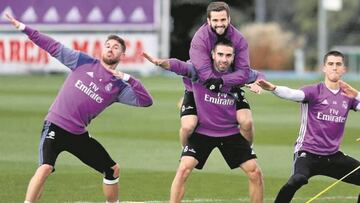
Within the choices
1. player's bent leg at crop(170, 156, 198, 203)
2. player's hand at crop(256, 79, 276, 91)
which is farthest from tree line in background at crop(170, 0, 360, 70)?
player's hand at crop(256, 79, 276, 91)

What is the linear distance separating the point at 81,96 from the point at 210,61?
150 centimetres

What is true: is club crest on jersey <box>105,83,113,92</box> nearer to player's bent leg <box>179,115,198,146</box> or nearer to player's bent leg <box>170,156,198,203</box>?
player's bent leg <box>179,115,198,146</box>

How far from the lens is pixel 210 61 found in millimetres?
13516

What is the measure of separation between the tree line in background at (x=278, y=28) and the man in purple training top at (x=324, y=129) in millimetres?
52548

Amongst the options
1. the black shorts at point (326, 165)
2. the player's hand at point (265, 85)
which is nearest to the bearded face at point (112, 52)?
the player's hand at point (265, 85)

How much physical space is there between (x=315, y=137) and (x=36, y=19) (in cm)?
3792

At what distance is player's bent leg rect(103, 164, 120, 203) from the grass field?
1285 mm

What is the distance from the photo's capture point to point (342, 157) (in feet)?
44.0

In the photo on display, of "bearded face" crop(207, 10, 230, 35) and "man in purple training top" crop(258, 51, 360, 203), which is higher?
"bearded face" crop(207, 10, 230, 35)

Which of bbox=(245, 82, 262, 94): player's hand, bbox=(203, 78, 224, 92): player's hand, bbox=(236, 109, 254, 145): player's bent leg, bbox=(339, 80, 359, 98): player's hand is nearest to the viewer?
bbox=(245, 82, 262, 94): player's hand

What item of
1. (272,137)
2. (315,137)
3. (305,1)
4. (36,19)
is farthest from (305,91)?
(305,1)

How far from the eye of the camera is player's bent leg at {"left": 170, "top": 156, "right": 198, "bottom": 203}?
13.4m

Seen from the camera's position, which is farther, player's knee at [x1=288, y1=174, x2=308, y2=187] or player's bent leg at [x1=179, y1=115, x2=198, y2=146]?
player's bent leg at [x1=179, y1=115, x2=198, y2=146]

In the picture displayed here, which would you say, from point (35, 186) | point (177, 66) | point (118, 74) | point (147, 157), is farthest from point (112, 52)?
point (147, 157)
